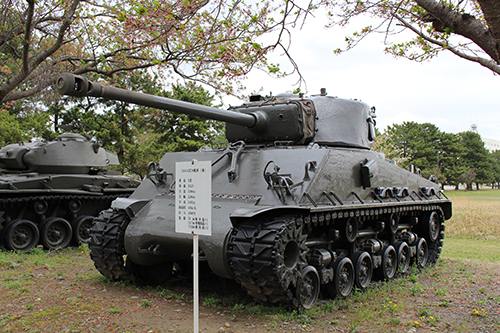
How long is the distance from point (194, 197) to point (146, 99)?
4.97 ft

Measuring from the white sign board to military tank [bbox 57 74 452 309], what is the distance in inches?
31.0

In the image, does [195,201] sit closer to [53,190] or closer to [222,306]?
[222,306]

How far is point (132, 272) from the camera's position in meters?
7.27

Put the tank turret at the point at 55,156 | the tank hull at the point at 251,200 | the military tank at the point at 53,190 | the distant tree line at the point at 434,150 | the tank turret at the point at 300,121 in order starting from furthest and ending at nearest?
the distant tree line at the point at 434,150 → the tank turret at the point at 55,156 → the military tank at the point at 53,190 → the tank turret at the point at 300,121 → the tank hull at the point at 251,200

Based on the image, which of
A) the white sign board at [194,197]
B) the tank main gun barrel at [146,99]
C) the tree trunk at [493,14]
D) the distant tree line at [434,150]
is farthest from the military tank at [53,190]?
the distant tree line at [434,150]

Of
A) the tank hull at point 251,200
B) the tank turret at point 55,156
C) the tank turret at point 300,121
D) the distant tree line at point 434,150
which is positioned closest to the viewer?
the tank hull at point 251,200

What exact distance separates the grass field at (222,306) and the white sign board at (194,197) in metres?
1.44

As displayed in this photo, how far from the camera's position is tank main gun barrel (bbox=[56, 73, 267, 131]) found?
4695 millimetres

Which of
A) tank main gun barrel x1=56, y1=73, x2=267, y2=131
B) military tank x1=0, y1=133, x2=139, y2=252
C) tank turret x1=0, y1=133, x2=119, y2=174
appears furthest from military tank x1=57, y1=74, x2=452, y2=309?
tank turret x1=0, y1=133, x2=119, y2=174

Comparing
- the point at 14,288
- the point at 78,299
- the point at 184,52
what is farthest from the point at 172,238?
the point at 184,52

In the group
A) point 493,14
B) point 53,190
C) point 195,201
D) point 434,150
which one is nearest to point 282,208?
point 195,201

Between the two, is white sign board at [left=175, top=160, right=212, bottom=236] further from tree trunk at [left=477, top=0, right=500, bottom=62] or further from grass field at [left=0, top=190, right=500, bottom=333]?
tree trunk at [left=477, top=0, right=500, bottom=62]

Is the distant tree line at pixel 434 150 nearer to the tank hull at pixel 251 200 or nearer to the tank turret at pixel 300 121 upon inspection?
the tank turret at pixel 300 121

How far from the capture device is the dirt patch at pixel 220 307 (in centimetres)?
553
